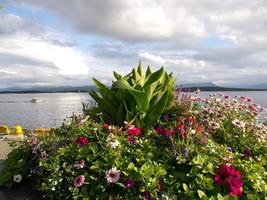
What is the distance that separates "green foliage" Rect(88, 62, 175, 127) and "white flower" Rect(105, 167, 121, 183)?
70.8 inches

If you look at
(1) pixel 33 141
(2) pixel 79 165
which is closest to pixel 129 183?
(2) pixel 79 165

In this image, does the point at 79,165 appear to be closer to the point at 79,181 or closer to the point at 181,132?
the point at 79,181

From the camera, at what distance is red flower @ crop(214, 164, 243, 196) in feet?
16.1

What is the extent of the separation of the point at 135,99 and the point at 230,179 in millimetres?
2564

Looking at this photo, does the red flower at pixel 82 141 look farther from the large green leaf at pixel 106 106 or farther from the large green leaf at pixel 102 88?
the large green leaf at pixel 102 88

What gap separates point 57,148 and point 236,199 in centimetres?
249

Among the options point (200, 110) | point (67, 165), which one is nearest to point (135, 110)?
point (200, 110)

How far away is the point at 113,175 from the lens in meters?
5.07

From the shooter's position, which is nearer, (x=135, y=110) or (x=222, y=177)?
(x=222, y=177)

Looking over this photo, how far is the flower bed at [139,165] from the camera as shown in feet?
16.6

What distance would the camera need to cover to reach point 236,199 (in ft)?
16.1

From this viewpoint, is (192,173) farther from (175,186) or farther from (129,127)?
(129,127)

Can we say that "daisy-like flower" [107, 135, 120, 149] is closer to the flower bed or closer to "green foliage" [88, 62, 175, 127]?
the flower bed

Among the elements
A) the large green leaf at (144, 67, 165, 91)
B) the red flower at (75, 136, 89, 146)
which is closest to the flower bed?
the red flower at (75, 136, 89, 146)
